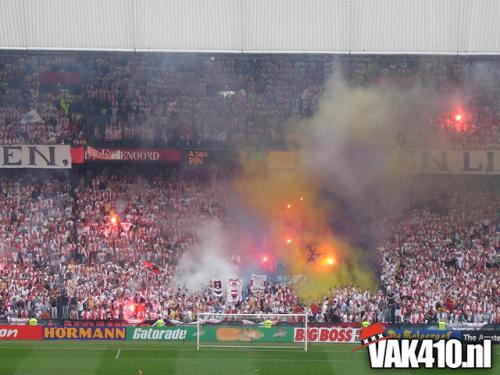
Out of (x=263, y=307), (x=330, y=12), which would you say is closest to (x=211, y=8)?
(x=330, y=12)

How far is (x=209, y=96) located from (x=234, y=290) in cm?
918

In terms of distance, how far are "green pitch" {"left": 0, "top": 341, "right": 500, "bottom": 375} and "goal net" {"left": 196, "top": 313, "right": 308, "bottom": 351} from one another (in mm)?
356

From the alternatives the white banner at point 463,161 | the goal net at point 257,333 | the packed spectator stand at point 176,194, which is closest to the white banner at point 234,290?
the packed spectator stand at point 176,194

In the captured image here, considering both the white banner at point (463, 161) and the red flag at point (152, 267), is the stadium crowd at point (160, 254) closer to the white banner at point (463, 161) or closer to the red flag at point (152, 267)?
→ the red flag at point (152, 267)

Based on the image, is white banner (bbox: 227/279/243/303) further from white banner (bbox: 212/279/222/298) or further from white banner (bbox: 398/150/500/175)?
white banner (bbox: 398/150/500/175)

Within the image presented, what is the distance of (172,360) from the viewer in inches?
1006

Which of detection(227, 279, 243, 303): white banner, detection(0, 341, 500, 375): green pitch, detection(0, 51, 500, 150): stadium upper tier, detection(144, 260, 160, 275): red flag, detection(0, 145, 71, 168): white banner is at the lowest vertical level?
detection(0, 341, 500, 375): green pitch

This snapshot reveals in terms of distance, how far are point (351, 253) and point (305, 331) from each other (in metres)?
6.35

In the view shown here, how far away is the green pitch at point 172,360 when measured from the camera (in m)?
24.5

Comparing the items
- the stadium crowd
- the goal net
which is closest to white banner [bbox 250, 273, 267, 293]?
the stadium crowd

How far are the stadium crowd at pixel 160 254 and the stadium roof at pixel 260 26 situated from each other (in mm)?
6550

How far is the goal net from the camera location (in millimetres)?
27266

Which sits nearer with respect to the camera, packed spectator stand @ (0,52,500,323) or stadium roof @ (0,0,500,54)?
stadium roof @ (0,0,500,54)

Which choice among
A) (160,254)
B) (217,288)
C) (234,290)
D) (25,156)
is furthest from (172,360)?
(25,156)
